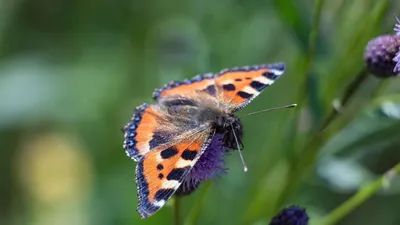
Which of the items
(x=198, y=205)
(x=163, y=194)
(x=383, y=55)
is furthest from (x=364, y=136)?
(x=163, y=194)

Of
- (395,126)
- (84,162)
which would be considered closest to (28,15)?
(84,162)

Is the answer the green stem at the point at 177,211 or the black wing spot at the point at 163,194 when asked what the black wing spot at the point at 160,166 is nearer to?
the black wing spot at the point at 163,194

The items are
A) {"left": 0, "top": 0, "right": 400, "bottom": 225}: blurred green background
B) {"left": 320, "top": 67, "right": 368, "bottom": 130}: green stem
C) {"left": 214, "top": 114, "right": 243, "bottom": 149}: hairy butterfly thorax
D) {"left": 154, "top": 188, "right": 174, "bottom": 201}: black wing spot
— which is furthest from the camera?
{"left": 0, "top": 0, "right": 400, "bottom": 225}: blurred green background

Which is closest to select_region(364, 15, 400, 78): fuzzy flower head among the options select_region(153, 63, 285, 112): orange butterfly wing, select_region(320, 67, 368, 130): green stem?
select_region(320, 67, 368, 130): green stem

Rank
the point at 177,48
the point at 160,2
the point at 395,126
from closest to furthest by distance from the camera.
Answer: the point at 395,126 → the point at 177,48 → the point at 160,2

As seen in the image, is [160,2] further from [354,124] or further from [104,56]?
[354,124]

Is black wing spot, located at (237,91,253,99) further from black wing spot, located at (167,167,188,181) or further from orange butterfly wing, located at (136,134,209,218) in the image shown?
black wing spot, located at (167,167,188,181)
